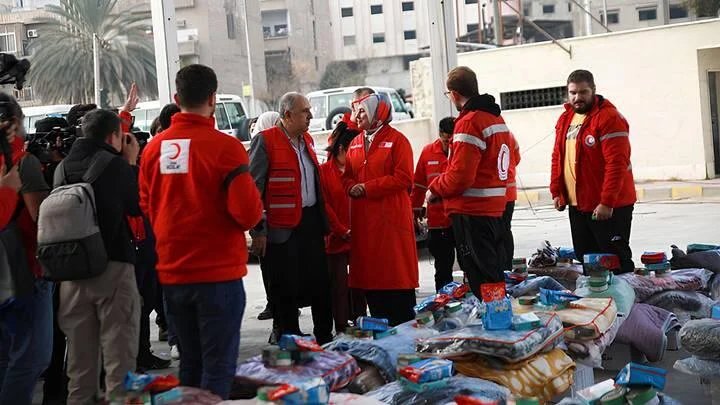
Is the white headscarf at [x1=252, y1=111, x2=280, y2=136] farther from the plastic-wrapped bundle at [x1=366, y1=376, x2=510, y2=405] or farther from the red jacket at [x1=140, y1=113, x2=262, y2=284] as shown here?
the plastic-wrapped bundle at [x1=366, y1=376, x2=510, y2=405]

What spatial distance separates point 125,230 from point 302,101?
1746 mm

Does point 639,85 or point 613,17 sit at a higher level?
point 613,17

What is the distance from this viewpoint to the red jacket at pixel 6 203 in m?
4.90

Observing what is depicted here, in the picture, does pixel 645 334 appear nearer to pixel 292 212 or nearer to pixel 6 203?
pixel 292 212

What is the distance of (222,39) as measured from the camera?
32.3 metres

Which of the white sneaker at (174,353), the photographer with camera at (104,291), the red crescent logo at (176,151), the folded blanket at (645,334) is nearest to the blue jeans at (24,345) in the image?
the photographer with camera at (104,291)

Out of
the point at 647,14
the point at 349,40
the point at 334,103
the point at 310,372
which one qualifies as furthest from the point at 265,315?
the point at 349,40

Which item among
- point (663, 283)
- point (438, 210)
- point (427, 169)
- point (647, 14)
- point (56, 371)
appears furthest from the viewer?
A: point (647, 14)

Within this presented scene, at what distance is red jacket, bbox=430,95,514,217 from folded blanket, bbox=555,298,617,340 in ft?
3.45

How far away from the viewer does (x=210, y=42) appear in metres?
32.0

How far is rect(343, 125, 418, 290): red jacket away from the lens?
6.74 metres

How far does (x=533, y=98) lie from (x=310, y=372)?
19.5 m

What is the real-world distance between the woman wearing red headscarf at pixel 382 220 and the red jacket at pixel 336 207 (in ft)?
0.98

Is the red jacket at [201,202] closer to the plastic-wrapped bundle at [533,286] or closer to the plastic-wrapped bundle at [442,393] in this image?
the plastic-wrapped bundle at [442,393]
